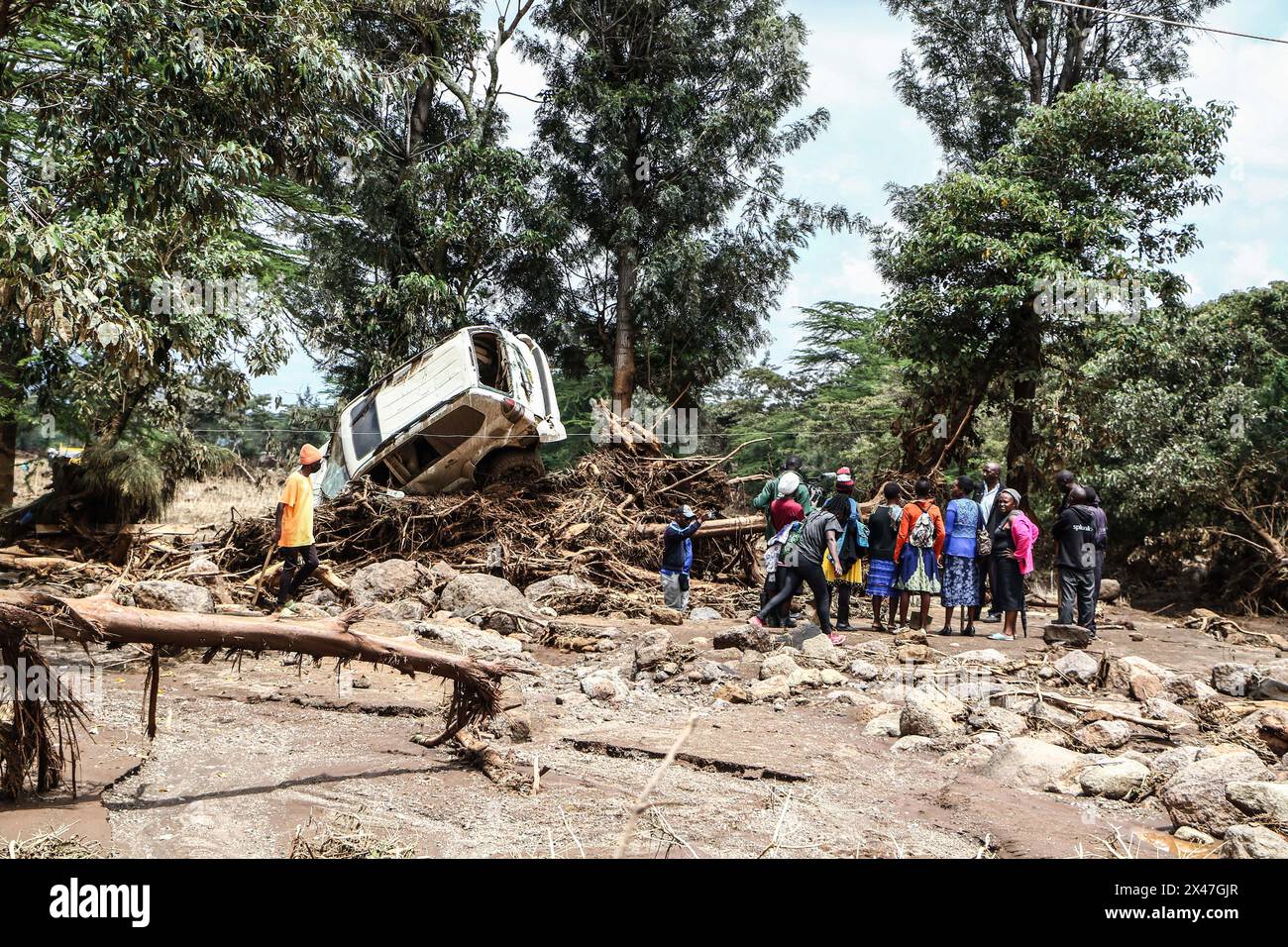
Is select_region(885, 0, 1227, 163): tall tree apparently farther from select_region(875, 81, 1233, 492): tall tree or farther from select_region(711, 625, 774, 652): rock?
select_region(711, 625, 774, 652): rock

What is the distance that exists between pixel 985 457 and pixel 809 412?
4.77 meters

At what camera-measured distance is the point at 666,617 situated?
10.3 metres

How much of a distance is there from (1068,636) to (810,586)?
2.61 m

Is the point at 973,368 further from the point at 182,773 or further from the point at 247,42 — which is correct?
the point at 182,773

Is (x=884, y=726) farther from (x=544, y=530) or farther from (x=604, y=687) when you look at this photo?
(x=544, y=530)

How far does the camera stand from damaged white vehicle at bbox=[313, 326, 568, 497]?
13.0m

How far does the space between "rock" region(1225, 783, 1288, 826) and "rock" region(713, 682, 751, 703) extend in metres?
3.19

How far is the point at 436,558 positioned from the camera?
493 inches

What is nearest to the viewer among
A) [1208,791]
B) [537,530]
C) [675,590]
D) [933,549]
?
[1208,791]

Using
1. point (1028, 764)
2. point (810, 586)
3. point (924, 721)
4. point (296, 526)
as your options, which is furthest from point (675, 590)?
point (1028, 764)

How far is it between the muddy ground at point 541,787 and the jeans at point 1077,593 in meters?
4.01

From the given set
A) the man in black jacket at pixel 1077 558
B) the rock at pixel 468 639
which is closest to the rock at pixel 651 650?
the rock at pixel 468 639

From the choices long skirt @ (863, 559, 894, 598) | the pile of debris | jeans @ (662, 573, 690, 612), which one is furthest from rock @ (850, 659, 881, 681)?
the pile of debris

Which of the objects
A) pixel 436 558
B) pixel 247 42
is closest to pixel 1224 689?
pixel 436 558
